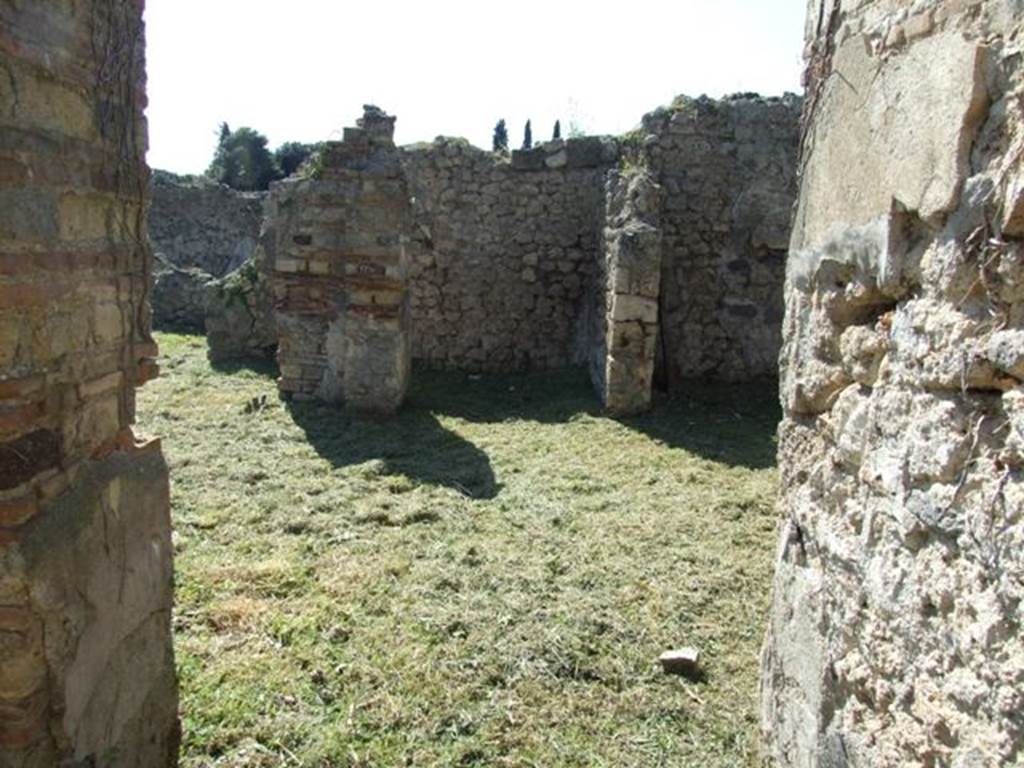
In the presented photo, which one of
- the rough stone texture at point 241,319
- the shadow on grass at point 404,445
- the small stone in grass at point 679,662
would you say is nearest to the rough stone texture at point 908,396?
the small stone in grass at point 679,662

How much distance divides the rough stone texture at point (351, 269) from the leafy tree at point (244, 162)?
21.3m

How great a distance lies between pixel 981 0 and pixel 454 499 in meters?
4.82

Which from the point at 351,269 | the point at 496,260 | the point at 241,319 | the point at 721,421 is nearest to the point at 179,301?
the point at 241,319

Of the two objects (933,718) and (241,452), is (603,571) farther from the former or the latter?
(241,452)

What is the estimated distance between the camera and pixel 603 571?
4879 mm

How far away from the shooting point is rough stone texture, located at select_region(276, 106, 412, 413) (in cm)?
825

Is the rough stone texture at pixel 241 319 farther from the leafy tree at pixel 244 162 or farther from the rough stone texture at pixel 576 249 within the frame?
the leafy tree at pixel 244 162

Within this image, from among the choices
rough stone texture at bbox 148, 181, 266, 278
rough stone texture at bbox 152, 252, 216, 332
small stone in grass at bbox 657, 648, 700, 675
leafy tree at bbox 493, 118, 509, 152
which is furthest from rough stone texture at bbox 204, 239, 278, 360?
leafy tree at bbox 493, 118, 509, 152

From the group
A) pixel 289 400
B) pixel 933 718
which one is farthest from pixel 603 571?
pixel 289 400

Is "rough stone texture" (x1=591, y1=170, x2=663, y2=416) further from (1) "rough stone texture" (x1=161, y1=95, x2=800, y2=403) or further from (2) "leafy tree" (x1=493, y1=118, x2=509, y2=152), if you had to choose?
(2) "leafy tree" (x1=493, y1=118, x2=509, y2=152)

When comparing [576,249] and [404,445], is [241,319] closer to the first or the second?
[404,445]

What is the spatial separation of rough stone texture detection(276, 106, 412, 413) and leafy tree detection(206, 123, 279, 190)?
69.9 feet

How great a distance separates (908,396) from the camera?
2.02m

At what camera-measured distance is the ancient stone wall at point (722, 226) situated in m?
9.45
